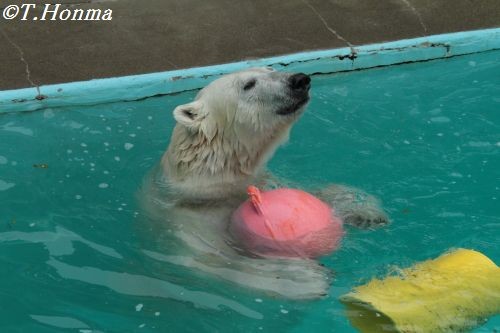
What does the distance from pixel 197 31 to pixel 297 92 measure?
2647 mm

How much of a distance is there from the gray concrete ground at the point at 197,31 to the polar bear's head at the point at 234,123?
76.2 inches

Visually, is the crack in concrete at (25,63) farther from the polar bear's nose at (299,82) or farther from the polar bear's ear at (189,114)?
the polar bear's nose at (299,82)

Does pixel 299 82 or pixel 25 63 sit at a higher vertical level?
pixel 25 63

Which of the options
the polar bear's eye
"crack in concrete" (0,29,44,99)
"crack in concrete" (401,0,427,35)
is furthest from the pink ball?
"crack in concrete" (401,0,427,35)

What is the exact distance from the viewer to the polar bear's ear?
3725 millimetres

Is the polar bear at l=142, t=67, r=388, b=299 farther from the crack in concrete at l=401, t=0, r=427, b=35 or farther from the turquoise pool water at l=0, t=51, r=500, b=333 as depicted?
the crack in concrete at l=401, t=0, r=427, b=35

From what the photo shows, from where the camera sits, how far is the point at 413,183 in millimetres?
4594

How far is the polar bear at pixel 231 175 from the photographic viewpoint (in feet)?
12.0

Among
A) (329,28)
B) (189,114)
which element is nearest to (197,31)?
(329,28)

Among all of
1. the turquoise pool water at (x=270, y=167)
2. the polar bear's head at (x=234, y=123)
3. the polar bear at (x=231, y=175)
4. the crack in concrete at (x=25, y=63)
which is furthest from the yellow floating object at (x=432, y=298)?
the crack in concrete at (x=25, y=63)

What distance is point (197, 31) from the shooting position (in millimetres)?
6121

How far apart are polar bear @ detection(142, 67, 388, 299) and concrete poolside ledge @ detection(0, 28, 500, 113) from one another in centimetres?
160

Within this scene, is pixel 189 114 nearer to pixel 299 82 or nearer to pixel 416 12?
pixel 299 82

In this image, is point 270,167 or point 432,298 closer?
point 432,298
